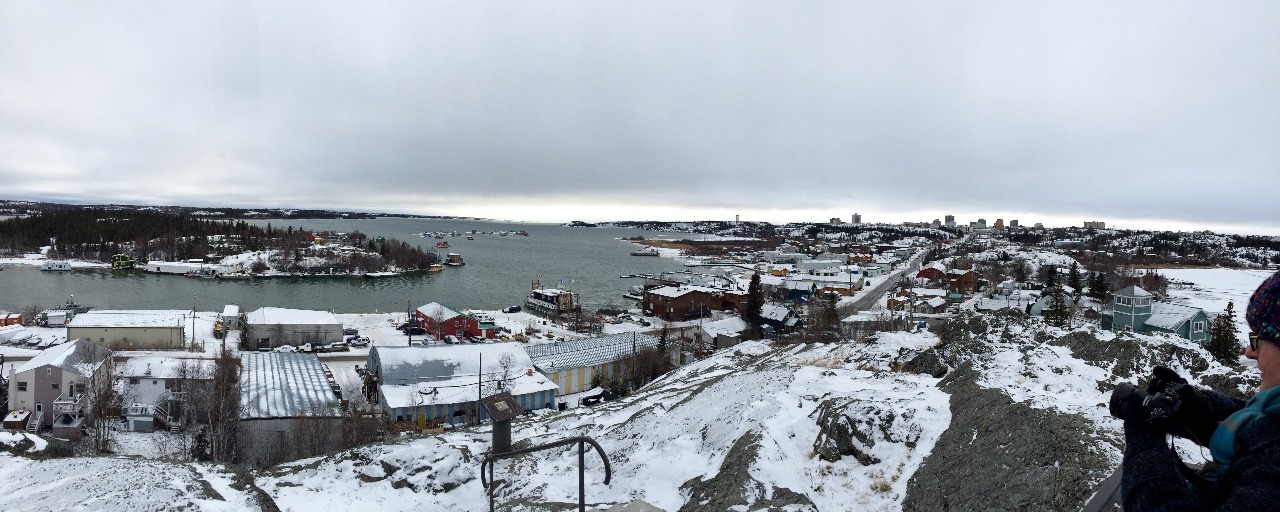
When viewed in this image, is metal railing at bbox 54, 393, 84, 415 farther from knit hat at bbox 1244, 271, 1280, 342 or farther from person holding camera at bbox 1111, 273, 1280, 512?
knit hat at bbox 1244, 271, 1280, 342

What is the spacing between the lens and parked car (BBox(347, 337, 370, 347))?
832 inches

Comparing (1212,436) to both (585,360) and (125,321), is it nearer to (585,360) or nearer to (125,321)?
(585,360)

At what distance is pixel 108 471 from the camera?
21.7ft

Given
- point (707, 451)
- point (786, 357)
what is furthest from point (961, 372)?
point (786, 357)

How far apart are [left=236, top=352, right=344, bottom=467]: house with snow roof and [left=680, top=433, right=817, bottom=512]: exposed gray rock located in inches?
278

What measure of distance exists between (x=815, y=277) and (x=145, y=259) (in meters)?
54.5

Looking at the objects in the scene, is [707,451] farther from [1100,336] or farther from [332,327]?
[332,327]

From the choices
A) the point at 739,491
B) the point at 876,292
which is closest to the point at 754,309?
the point at 876,292

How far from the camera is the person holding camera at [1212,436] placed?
3.31 feet

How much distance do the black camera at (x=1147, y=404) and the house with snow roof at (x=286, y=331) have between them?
2322 cm

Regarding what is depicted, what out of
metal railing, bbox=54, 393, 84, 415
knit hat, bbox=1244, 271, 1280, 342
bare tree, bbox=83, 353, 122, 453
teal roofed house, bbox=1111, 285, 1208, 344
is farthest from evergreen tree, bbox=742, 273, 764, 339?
knit hat, bbox=1244, 271, 1280, 342

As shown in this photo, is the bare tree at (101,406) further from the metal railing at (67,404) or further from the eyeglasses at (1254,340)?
the eyeglasses at (1254,340)

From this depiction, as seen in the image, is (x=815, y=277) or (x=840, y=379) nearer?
(x=840, y=379)

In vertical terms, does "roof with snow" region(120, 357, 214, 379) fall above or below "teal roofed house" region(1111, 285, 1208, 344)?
below
